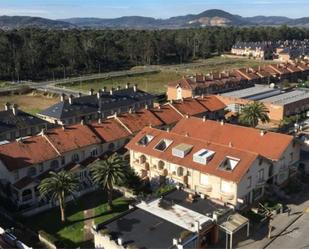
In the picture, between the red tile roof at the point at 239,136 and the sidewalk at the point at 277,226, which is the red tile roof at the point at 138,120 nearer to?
the red tile roof at the point at 239,136

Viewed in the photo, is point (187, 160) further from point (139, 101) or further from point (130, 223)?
point (139, 101)

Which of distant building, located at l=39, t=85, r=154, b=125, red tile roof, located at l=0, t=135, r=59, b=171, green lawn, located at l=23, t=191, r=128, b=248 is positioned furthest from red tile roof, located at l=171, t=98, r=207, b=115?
green lawn, located at l=23, t=191, r=128, b=248

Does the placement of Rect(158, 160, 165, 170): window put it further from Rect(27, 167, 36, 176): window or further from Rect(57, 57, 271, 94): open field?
Rect(57, 57, 271, 94): open field

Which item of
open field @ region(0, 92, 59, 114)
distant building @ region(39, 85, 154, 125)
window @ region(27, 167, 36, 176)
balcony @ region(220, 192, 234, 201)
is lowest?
open field @ region(0, 92, 59, 114)

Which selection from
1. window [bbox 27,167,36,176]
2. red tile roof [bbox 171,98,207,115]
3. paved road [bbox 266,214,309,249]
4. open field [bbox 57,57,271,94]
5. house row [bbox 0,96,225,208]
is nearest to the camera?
paved road [bbox 266,214,309,249]

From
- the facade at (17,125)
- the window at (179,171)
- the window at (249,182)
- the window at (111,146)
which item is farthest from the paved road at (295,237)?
the facade at (17,125)

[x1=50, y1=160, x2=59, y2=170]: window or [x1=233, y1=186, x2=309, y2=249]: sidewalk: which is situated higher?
[x1=50, y1=160, x2=59, y2=170]: window

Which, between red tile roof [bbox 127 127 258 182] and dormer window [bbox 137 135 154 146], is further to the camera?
dormer window [bbox 137 135 154 146]

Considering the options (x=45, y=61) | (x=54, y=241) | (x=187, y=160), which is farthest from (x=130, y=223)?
(x=45, y=61)
